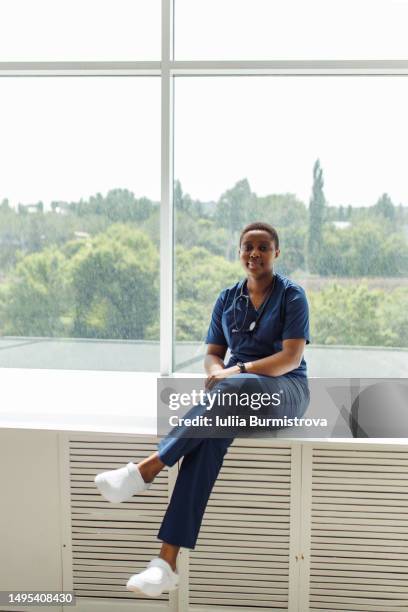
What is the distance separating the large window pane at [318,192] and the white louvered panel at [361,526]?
666 millimetres

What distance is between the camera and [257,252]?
262cm

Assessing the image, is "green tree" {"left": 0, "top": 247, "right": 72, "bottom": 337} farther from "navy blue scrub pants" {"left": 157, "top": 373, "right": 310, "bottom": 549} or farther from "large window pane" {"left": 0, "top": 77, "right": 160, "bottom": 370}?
"navy blue scrub pants" {"left": 157, "top": 373, "right": 310, "bottom": 549}

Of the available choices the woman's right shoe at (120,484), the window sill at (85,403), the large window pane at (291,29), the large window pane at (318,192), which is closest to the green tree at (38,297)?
the window sill at (85,403)

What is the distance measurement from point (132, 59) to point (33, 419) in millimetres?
1709

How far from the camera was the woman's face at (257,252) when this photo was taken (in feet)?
8.61

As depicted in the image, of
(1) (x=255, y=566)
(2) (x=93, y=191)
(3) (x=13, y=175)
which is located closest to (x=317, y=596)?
(1) (x=255, y=566)

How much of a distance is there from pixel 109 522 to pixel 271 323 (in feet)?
3.39

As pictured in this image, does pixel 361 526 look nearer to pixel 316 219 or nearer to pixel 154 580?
pixel 154 580

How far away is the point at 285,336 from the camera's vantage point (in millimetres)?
2506

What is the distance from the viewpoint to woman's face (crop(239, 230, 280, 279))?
8.61 feet

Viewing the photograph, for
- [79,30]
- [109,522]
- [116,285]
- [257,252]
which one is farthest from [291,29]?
[109,522]

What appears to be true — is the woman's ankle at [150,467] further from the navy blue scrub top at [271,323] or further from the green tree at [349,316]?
the green tree at [349,316]

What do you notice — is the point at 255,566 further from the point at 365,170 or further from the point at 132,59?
the point at 132,59

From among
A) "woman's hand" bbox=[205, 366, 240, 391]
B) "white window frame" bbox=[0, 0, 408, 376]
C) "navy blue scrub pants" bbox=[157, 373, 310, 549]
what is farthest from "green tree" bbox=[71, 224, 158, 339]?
"navy blue scrub pants" bbox=[157, 373, 310, 549]
